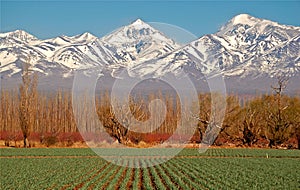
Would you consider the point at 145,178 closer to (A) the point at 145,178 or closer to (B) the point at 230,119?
(A) the point at 145,178

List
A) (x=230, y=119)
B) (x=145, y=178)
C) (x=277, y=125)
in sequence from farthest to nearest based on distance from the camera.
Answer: (x=230, y=119) < (x=277, y=125) < (x=145, y=178)

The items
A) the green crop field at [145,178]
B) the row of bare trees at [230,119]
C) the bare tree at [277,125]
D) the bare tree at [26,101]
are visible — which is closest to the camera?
the green crop field at [145,178]

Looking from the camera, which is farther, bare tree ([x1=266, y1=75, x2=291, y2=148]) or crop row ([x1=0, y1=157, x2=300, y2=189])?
bare tree ([x1=266, y1=75, x2=291, y2=148])

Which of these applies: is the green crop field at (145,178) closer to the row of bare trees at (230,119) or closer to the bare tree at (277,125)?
the row of bare trees at (230,119)

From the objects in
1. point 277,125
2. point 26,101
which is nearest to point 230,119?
point 277,125

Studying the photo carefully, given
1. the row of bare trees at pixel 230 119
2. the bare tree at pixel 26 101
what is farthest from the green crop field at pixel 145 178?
the row of bare trees at pixel 230 119

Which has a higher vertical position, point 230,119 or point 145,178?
point 230,119

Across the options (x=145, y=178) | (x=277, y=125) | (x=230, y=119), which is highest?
(x=230, y=119)

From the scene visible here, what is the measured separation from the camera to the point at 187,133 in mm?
69750

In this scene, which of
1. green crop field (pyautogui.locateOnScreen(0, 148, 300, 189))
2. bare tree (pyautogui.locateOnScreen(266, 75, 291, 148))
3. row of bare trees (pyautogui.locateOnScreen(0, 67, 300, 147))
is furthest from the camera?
bare tree (pyautogui.locateOnScreen(266, 75, 291, 148))

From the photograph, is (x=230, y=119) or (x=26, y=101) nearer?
(x=26, y=101)

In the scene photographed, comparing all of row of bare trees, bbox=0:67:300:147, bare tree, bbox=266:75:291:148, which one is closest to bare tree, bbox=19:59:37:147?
row of bare trees, bbox=0:67:300:147

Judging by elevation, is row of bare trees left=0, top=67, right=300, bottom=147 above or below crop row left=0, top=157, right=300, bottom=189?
above

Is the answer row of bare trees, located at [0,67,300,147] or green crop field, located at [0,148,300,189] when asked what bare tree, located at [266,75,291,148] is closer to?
row of bare trees, located at [0,67,300,147]
